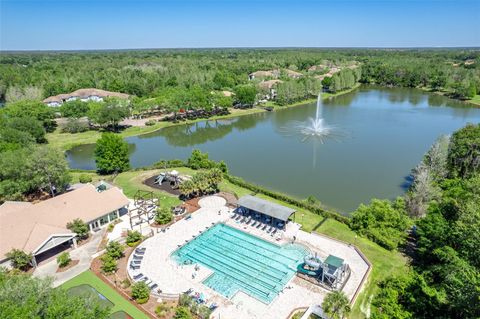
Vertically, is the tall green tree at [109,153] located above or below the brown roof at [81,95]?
below

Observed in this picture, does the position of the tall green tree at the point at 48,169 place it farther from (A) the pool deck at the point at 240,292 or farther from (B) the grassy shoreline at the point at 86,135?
(B) the grassy shoreline at the point at 86,135

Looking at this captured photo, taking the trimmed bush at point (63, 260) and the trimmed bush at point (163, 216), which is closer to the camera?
the trimmed bush at point (63, 260)

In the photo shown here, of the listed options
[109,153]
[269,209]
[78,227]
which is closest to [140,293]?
[78,227]

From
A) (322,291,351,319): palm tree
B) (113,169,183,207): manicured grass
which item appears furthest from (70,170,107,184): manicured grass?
(322,291,351,319): palm tree

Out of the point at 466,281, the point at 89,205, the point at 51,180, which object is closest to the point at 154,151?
the point at 51,180

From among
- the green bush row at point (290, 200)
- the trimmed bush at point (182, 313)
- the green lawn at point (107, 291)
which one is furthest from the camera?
the green bush row at point (290, 200)

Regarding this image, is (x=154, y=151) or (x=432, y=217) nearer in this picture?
(x=432, y=217)

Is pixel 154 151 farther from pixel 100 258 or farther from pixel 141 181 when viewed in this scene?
pixel 100 258

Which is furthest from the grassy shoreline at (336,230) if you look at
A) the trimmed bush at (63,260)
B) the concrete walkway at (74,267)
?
the trimmed bush at (63,260)
